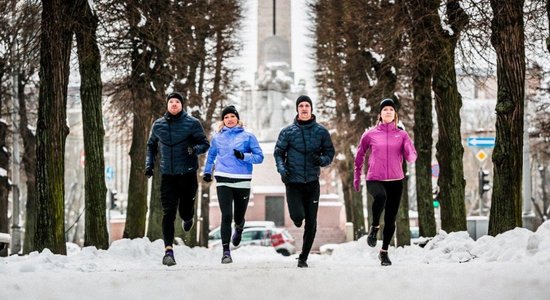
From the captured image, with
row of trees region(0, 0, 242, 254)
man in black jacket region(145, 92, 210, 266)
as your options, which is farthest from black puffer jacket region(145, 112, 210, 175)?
row of trees region(0, 0, 242, 254)

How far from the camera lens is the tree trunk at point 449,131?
1631cm

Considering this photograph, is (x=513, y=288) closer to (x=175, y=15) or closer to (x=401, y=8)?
(x=401, y=8)

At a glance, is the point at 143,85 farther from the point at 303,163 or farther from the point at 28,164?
the point at 303,163

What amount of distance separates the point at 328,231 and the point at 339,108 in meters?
14.6

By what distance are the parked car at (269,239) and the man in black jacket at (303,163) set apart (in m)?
19.0

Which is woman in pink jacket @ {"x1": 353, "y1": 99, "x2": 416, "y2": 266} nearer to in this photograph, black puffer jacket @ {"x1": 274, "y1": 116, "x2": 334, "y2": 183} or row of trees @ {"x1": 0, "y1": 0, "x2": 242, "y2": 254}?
black puffer jacket @ {"x1": 274, "y1": 116, "x2": 334, "y2": 183}

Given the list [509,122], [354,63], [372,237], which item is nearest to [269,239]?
[354,63]

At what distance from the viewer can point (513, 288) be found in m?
6.50

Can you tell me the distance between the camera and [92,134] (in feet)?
53.2

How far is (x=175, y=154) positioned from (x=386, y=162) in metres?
2.43

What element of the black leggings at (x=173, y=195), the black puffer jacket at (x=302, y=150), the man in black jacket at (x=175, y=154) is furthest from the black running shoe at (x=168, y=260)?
the black puffer jacket at (x=302, y=150)

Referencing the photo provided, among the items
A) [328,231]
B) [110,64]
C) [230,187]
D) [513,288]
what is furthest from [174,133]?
[328,231]

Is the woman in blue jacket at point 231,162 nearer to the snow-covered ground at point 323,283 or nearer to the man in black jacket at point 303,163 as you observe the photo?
the man in black jacket at point 303,163

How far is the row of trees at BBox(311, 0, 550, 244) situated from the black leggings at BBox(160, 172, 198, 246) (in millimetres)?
4171
